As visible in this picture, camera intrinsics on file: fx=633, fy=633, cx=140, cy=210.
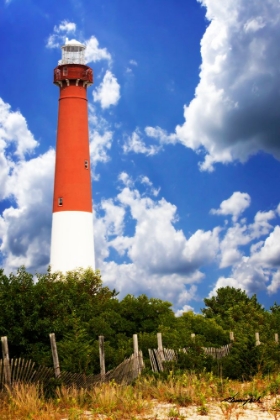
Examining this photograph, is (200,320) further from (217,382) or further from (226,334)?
(217,382)

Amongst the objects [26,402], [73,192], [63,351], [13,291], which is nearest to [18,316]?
[13,291]

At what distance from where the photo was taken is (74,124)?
1624 inches

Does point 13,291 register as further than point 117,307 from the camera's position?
No

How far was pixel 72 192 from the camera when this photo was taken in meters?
40.0

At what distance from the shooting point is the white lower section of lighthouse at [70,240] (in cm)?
3984

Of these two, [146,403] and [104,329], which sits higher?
[104,329]

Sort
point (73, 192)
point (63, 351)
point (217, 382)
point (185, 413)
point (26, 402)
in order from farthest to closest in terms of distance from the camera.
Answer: point (73, 192), point (63, 351), point (217, 382), point (26, 402), point (185, 413)

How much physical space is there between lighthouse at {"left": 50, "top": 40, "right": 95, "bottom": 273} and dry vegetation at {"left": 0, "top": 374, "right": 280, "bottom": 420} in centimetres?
2383

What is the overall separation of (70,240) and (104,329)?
15084 millimetres

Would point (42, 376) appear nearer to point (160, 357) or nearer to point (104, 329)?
point (160, 357)

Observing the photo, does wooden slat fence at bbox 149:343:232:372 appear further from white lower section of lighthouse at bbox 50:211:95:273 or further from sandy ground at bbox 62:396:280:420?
white lower section of lighthouse at bbox 50:211:95:273

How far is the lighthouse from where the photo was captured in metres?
39.9

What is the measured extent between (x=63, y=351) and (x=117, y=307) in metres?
8.41
